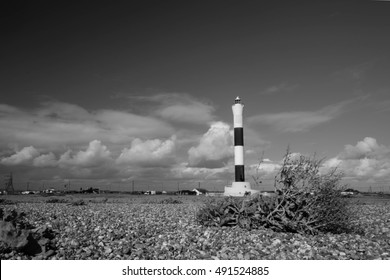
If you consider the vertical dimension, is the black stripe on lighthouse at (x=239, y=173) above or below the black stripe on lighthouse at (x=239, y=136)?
below

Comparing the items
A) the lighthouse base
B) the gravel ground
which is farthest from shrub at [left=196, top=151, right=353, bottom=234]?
the lighthouse base

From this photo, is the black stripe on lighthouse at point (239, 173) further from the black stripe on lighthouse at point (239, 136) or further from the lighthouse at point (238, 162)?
the black stripe on lighthouse at point (239, 136)

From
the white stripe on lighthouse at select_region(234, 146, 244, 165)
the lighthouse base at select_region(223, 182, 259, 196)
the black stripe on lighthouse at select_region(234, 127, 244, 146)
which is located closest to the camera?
the lighthouse base at select_region(223, 182, 259, 196)

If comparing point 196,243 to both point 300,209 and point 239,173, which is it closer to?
point 300,209

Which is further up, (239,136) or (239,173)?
(239,136)

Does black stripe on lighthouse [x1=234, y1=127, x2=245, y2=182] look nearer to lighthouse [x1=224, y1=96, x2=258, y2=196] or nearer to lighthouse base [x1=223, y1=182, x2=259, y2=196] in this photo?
lighthouse [x1=224, y1=96, x2=258, y2=196]

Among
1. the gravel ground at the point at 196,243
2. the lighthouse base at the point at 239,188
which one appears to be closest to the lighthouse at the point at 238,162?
A: the lighthouse base at the point at 239,188

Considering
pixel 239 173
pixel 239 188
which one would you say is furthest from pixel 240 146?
pixel 239 188

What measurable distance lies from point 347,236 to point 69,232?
8.18m
